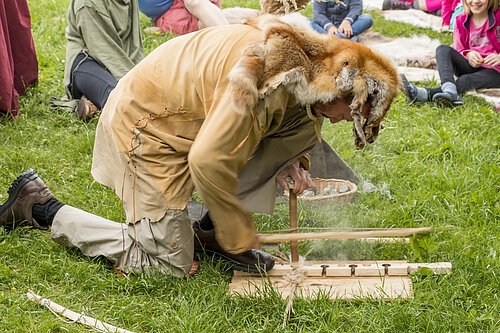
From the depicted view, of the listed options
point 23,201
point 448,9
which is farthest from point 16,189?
point 448,9

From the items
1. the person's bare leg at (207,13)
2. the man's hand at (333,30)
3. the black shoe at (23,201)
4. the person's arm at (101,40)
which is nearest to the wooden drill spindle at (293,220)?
the black shoe at (23,201)

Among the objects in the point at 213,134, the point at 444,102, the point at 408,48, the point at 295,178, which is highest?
the point at 213,134

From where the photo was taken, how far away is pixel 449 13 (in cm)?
825

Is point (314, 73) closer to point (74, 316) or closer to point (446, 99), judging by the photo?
point (74, 316)

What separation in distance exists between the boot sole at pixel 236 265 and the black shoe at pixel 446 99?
273cm

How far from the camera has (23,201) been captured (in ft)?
13.5

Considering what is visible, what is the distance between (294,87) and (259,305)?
3.23ft

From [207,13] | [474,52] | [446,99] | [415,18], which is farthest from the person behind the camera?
[415,18]

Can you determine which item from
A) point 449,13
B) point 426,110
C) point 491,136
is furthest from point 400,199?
point 449,13

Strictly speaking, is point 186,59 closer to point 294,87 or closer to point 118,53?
point 294,87

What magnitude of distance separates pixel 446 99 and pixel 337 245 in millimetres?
2363

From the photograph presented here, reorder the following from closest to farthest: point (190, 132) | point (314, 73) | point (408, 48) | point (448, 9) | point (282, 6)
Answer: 1. point (314, 73)
2. point (190, 132)
3. point (282, 6)
4. point (408, 48)
5. point (448, 9)

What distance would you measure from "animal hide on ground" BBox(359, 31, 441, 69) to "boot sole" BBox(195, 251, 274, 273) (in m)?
3.54

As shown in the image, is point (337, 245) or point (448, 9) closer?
point (337, 245)
